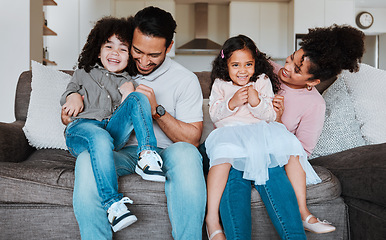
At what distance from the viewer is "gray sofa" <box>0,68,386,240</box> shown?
1.38 metres

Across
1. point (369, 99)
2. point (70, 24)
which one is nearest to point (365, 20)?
point (70, 24)

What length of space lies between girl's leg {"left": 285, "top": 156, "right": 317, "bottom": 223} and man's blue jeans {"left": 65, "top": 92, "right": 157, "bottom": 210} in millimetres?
550

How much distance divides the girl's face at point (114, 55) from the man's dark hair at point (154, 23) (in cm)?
12

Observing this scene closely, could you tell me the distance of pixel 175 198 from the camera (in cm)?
132

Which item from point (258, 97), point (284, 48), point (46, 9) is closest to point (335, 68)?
point (258, 97)

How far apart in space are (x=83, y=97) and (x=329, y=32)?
4.03ft

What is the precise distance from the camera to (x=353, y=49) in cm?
177

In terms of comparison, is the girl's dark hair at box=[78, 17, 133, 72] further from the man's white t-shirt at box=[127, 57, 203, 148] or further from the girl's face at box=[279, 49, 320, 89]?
the girl's face at box=[279, 49, 320, 89]

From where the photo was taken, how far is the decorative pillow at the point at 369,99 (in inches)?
74.2

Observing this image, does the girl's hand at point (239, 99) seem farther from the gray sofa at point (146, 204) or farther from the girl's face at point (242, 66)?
the gray sofa at point (146, 204)

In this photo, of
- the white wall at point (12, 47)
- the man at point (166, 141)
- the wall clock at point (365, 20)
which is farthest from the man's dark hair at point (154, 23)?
the wall clock at point (365, 20)

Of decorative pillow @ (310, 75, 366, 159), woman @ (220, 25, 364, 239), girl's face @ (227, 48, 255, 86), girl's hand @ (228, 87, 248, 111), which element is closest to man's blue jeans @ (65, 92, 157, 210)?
girl's hand @ (228, 87, 248, 111)

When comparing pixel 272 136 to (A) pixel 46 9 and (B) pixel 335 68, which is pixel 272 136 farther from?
(A) pixel 46 9

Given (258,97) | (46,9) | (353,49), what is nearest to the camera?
(258,97)
